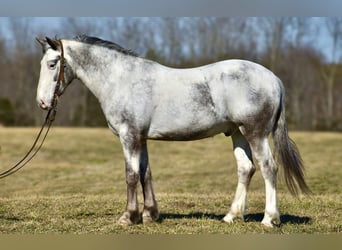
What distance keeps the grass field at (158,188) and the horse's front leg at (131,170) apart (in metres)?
0.21

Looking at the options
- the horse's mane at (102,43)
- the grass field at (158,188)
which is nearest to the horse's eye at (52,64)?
the horse's mane at (102,43)

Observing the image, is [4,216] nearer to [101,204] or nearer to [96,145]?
[101,204]

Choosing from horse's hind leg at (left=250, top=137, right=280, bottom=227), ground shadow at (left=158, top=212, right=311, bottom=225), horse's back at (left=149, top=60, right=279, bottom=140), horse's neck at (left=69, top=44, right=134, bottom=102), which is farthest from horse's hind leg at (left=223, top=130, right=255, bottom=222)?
horse's neck at (left=69, top=44, right=134, bottom=102)

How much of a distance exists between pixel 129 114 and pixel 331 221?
3.25 m

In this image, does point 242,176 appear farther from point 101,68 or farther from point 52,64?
point 52,64

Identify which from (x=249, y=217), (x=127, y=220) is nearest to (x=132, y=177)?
(x=127, y=220)

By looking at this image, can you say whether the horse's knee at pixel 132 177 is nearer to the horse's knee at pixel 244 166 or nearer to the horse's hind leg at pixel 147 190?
the horse's hind leg at pixel 147 190

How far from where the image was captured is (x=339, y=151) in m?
23.8

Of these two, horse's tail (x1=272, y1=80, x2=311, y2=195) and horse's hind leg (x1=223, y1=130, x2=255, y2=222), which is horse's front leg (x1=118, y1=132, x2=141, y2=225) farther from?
horse's tail (x1=272, y1=80, x2=311, y2=195)

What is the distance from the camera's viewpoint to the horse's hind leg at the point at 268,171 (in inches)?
253

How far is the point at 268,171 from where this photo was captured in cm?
646

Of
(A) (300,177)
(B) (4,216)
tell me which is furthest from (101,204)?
(A) (300,177)

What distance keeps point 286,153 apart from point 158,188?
8997 millimetres

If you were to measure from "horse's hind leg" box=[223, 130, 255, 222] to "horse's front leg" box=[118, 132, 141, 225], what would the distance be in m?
1.24
